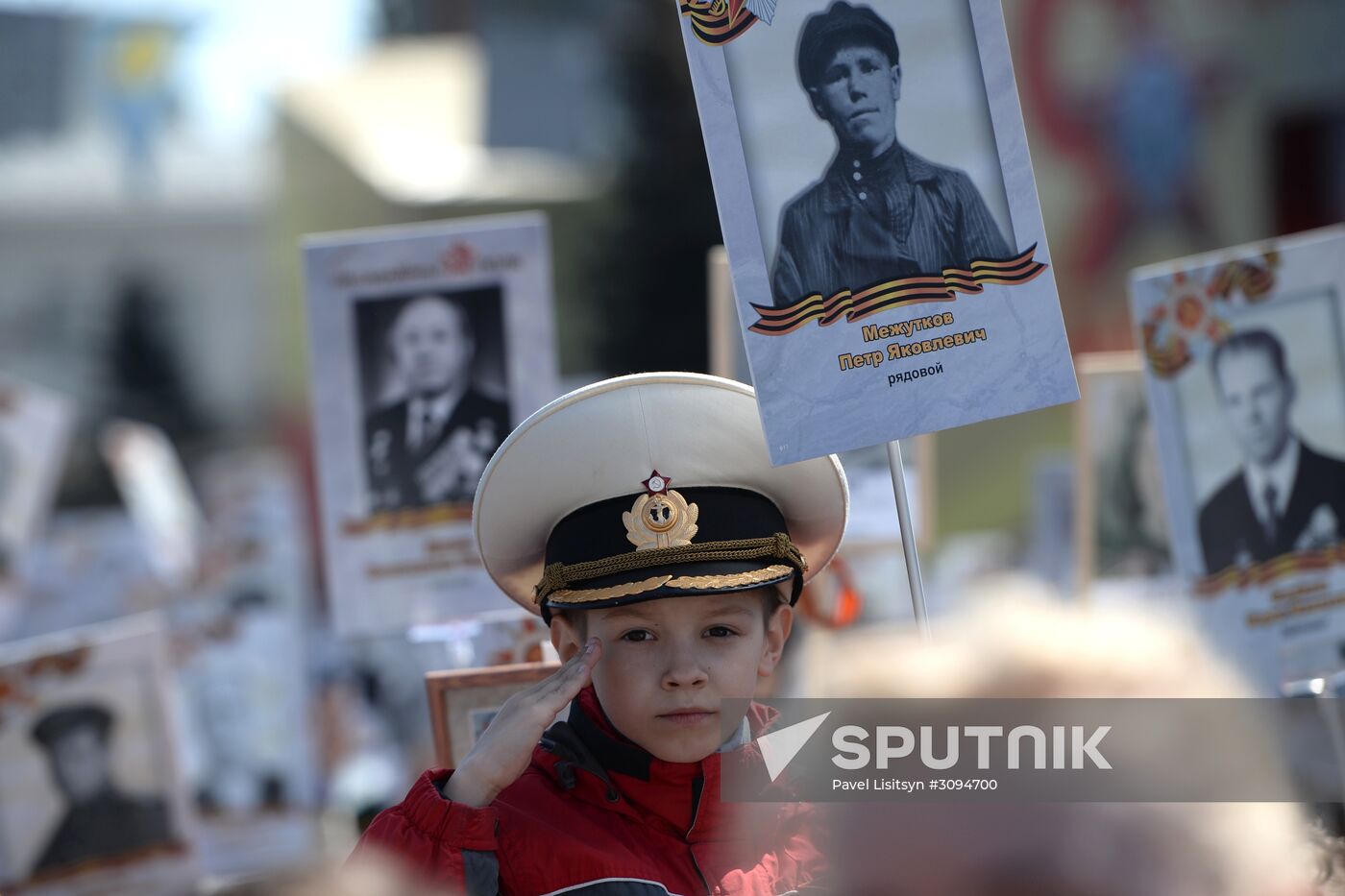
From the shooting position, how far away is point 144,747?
4.94 meters

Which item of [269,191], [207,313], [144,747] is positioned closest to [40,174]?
[207,313]

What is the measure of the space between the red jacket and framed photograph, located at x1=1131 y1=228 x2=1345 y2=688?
184 cm

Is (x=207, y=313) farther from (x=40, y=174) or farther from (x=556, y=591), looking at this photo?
(x=556, y=591)

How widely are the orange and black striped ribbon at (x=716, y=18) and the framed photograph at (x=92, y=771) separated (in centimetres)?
326

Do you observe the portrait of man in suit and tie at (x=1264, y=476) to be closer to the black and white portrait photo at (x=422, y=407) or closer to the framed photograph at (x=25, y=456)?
the black and white portrait photo at (x=422, y=407)

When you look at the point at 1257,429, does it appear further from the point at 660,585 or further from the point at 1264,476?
the point at 660,585

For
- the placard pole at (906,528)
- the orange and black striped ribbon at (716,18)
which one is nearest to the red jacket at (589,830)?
the placard pole at (906,528)

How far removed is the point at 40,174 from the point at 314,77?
17945 mm

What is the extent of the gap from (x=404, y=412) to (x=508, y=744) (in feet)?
6.65

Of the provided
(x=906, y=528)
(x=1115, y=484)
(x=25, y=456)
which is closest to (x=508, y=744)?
(x=906, y=528)

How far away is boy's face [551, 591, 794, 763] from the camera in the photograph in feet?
7.24

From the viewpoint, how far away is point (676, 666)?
222 cm

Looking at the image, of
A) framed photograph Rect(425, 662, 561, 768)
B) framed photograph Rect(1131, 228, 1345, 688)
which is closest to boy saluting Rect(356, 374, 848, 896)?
framed photograph Rect(425, 662, 561, 768)

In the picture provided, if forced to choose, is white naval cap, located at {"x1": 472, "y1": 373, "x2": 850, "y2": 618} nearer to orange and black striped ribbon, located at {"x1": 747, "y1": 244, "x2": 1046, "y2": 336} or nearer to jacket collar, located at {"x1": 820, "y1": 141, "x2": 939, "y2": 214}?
orange and black striped ribbon, located at {"x1": 747, "y1": 244, "x2": 1046, "y2": 336}
